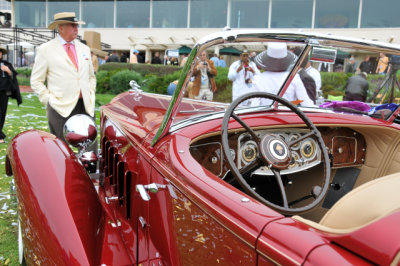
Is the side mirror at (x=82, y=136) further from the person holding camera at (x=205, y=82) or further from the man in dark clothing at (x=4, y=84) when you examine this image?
the man in dark clothing at (x=4, y=84)

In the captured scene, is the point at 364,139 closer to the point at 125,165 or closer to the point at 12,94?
the point at 125,165

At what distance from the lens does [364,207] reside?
3.34 feet

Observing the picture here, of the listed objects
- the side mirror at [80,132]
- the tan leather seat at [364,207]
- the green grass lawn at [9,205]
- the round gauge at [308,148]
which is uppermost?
the tan leather seat at [364,207]

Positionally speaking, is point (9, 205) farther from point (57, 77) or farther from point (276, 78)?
point (276, 78)

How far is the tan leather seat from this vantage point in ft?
3.20

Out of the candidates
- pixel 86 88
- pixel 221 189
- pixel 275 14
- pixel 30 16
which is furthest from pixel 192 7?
pixel 221 189

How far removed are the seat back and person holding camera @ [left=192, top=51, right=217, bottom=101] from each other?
1598 mm

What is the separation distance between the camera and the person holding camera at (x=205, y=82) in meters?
2.64

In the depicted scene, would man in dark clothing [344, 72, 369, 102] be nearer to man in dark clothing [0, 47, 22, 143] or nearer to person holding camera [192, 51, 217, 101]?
person holding camera [192, 51, 217, 101]

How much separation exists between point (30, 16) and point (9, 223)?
89.5ft

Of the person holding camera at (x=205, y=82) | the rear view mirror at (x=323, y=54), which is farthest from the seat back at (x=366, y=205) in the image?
the person holding camera at (x=205, y=82)

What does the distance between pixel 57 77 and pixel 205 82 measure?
195cm

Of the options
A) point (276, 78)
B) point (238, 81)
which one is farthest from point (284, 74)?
point (238, 81)

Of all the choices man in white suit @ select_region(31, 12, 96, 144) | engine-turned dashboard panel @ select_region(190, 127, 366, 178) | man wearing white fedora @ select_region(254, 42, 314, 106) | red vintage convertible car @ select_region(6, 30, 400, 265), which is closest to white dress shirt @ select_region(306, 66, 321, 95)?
man wearing white fedora @ select_region(254, 42, 314, 106)
